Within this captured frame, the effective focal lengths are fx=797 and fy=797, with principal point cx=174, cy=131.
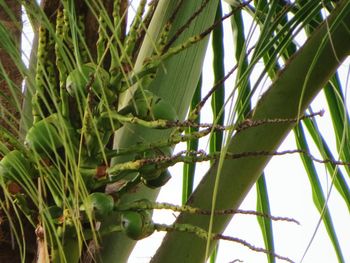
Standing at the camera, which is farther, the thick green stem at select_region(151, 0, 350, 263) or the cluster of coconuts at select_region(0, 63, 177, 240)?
the thick green stem at select_region(151, 0, 350, 263)

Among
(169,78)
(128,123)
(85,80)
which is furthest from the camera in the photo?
(169,78)

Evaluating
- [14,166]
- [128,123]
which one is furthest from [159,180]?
[14,166]

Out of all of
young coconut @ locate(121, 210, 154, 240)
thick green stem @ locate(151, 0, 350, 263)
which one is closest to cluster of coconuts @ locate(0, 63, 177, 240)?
young coconut @ locate(121, 210, 154, 240)

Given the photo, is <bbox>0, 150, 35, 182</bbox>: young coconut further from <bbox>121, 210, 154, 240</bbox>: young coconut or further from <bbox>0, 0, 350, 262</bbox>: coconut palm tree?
<bbox>121, 210, 154, 240</bbox>: young coconut

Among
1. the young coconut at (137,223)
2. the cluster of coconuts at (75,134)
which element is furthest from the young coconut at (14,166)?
the young coconut at (137,223)

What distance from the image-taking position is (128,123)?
91 centimetres

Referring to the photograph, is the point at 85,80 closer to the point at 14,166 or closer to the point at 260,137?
the point at 14,166

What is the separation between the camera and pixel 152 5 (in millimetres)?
794

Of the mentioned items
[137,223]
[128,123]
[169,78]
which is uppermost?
[169,78]

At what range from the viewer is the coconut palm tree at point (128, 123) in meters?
0.72

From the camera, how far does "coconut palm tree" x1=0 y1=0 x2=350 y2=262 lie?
716mm

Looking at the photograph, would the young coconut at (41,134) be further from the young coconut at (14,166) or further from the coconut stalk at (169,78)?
the coconut stalk at (169,78)

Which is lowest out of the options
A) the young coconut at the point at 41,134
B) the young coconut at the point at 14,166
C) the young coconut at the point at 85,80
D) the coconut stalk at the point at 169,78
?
the young coconut at the point at 14,166

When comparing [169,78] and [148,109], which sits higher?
[169,78]
